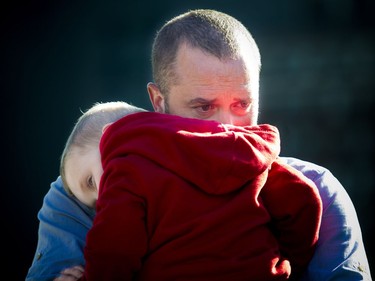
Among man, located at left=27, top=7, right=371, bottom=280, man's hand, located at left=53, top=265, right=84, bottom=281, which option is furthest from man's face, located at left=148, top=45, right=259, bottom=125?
man's hand, located at left=53, top=265, right=84, bottom=281

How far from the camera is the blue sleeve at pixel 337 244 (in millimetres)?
1599

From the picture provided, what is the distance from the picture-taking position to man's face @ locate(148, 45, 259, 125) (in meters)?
1.66

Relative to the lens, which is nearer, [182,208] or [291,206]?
[182,208]

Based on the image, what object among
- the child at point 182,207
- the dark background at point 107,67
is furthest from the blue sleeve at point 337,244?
the dark background at point 107,67

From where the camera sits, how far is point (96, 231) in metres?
1.34

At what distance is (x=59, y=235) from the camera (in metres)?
1.79

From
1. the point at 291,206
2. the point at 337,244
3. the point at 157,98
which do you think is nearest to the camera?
the point at 291,206

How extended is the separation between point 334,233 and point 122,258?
25.6 inches

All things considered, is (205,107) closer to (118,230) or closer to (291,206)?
(291,206)

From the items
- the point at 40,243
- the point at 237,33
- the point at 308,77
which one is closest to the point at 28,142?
the point at 308,77

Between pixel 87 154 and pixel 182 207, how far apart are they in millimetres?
494

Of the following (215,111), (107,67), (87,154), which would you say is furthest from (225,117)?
(107,67)

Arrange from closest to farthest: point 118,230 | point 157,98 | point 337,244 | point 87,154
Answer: point 118,230, point 337,244, point 87,154, point 157,98

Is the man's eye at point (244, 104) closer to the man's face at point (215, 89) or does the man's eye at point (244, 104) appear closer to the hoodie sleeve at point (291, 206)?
the man's face at point (215, 89)
